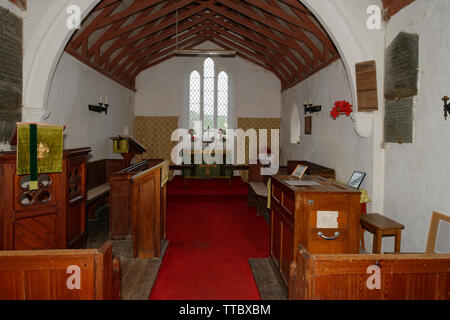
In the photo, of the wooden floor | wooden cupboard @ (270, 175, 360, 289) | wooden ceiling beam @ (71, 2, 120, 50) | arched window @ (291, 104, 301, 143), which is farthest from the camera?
arched window @ (291, 104, 301, 143)

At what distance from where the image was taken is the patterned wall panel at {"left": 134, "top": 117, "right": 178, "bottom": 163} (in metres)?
10.7

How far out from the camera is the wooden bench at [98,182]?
5.75 meters

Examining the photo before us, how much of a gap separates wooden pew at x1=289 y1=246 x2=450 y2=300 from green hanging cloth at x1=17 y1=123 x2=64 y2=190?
267 cm

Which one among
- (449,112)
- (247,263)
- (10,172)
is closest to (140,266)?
(247,263)

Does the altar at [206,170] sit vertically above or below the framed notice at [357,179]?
below

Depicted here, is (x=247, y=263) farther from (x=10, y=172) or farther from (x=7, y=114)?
(x=7, y=114)

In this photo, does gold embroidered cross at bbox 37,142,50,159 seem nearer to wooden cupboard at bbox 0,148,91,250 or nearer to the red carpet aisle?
wooden cupboard at bbox 0,148,91,250

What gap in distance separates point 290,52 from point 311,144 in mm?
2444

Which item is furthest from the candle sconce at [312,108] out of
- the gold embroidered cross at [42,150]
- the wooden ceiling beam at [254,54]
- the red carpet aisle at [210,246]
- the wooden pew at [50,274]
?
the wooden pew at [50,274]

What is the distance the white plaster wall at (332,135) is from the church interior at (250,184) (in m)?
0.05

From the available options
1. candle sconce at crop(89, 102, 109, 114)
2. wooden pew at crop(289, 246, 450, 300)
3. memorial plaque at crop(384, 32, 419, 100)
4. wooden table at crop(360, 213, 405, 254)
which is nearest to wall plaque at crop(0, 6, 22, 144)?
candle sconce at crop(89, 102, 109, 114)

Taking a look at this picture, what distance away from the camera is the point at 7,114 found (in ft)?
12.3

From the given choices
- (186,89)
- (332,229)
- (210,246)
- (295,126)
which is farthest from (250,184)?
(186,89)

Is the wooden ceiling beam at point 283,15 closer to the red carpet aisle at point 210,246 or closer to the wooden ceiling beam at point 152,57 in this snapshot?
the red carpet aisle at point 210,246
